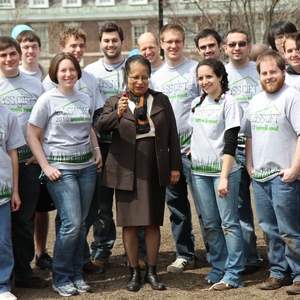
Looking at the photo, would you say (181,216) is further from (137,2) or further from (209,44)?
(137,2)

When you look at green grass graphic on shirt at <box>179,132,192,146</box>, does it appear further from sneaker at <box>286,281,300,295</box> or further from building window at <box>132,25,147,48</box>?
building window at <box>132,25,147,48</box>

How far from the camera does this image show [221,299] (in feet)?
19.3

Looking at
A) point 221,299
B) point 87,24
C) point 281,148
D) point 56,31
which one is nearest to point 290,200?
point 281,148

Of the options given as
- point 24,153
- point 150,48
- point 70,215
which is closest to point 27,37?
point 150,48

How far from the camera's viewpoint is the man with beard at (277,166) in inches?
231

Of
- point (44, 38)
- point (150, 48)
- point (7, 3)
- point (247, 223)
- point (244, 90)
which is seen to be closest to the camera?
point (244, 90)

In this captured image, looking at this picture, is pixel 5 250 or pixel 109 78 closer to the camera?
pixel 5 250

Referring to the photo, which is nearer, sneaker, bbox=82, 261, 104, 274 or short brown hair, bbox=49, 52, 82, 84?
short brown hair, bbox=49, 52, 82, 84

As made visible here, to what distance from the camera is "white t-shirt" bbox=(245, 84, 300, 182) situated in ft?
19.2

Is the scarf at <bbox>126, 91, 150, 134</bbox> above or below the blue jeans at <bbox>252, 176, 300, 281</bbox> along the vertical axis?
above

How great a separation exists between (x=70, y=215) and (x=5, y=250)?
67 cm

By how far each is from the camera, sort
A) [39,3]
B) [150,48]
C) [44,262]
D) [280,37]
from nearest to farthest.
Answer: [280,37] < [44,262] < [150,48] < [39,3]

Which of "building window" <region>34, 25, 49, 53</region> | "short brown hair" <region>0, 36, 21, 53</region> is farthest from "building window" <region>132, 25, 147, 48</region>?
"short brown hair" <region>0, 36, 21, 53</region>

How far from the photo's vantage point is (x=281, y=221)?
233 inches
